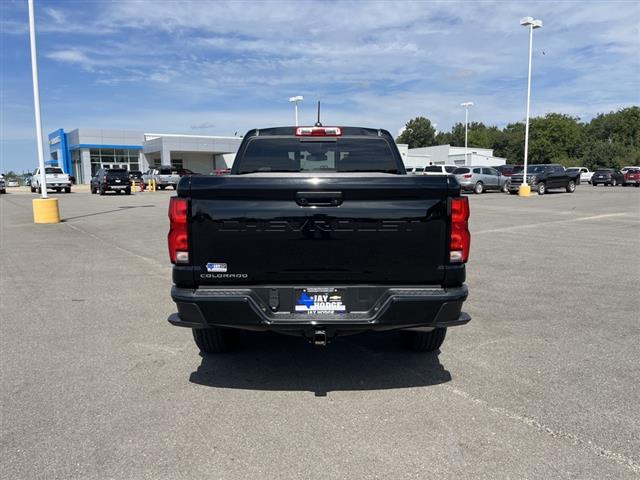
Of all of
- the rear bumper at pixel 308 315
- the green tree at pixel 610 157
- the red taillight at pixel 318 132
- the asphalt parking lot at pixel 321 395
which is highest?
the green tree at pixel 610 157

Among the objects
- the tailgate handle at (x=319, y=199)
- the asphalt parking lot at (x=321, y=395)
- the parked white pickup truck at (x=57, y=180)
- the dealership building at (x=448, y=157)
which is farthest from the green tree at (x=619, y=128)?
the tailgate handle at (x=319, y=199)

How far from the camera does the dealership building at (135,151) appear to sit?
61078mm

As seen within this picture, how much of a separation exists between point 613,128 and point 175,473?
10922 centimetres

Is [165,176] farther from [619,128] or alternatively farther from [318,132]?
[619,128]

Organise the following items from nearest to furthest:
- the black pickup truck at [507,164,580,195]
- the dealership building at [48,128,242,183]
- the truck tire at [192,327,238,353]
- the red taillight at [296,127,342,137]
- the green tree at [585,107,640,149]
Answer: the truck tire at [192,327,238,353] < the red taillight at [296,127,342,137] < the black pickup truck at [507,164,580,195] < the dealership building at [48,128,242,183] < the green tree at [585,107,640,149]

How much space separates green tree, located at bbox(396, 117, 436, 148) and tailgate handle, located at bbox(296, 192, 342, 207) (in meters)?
128

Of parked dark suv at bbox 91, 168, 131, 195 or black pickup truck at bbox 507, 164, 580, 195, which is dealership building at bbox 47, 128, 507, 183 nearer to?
parked dark suv at bbox 91, 168, 131, 195

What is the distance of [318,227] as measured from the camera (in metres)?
3.45

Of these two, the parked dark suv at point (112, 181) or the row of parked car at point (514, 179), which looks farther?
the parked dark suv at point (112, 181)

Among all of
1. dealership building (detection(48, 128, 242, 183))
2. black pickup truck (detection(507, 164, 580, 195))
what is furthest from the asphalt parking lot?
dealership building (detection(48, 128, 242, 183))

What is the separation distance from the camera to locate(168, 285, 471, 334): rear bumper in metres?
3.47

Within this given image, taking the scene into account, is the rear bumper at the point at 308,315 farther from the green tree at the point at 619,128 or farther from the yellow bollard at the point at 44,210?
the green tree at the point at 619,128

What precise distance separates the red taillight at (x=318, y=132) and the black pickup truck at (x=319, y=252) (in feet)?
5.72

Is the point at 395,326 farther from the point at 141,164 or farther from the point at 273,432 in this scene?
the point at 141,164
